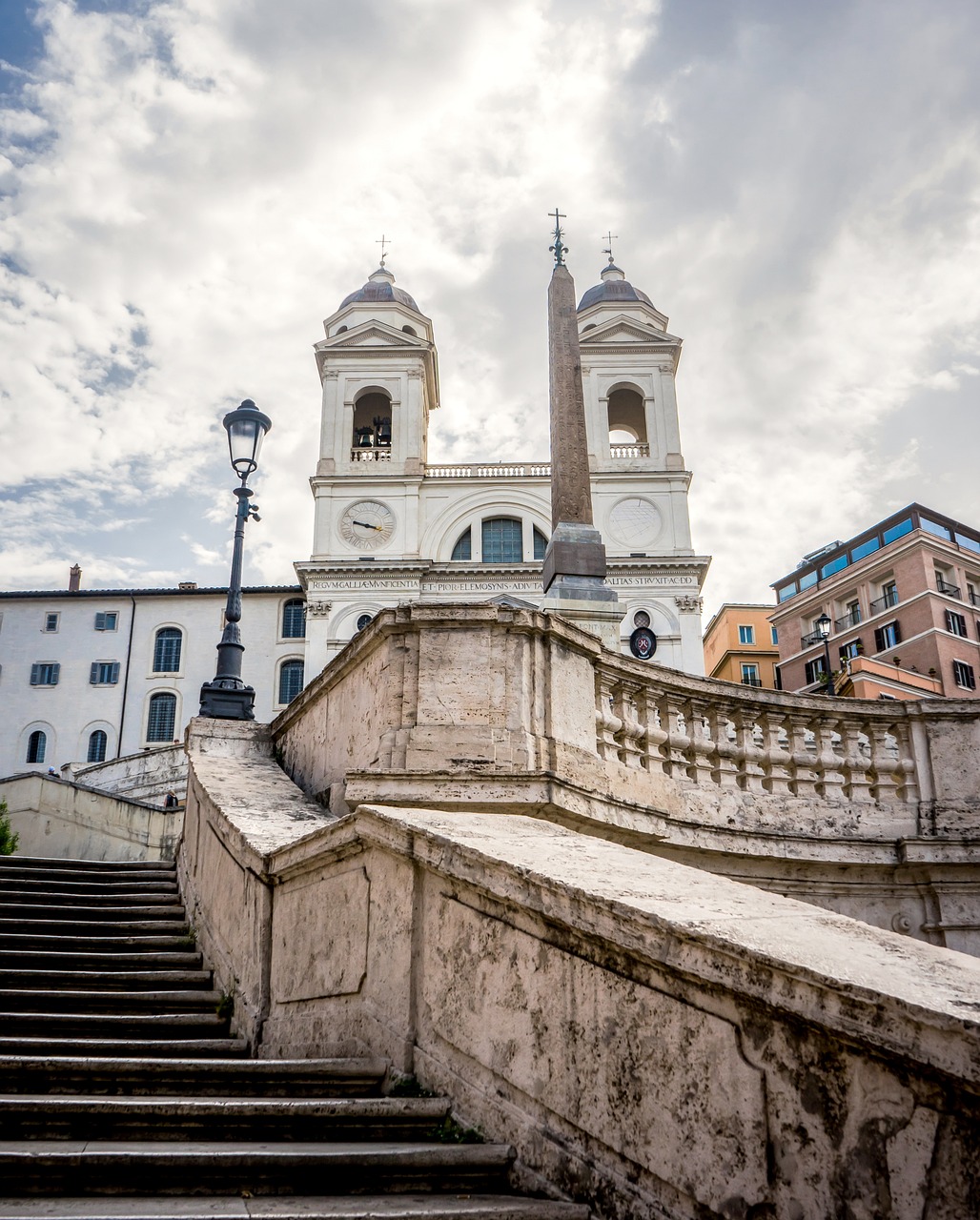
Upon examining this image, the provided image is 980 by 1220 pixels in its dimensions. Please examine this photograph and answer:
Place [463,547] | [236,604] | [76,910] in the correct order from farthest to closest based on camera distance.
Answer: [463,547], [236,604], [76,910]

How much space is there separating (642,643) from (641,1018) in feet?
128

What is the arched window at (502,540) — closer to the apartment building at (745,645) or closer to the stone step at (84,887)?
the apartment building at (745,645)

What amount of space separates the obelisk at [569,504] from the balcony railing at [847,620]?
162 ft

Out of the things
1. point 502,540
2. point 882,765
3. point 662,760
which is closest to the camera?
point 662,760

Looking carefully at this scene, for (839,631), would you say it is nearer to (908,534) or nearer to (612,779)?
(908,534)

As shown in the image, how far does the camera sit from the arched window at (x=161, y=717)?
49844mm

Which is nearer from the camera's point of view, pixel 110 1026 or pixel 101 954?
pixel 110 1026

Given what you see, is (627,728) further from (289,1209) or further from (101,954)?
(289,1209)

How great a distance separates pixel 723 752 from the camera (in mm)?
7301

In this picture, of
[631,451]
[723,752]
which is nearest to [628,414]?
[631,451]

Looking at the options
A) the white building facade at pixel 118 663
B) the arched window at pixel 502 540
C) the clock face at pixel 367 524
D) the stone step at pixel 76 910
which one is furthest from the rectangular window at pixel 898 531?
the stone step at pixel 76 910

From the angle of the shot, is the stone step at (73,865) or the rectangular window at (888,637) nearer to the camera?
the stone step at (73,865)

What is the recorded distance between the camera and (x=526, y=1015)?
3.29m

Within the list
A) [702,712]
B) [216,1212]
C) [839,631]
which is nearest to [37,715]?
[839,631]
